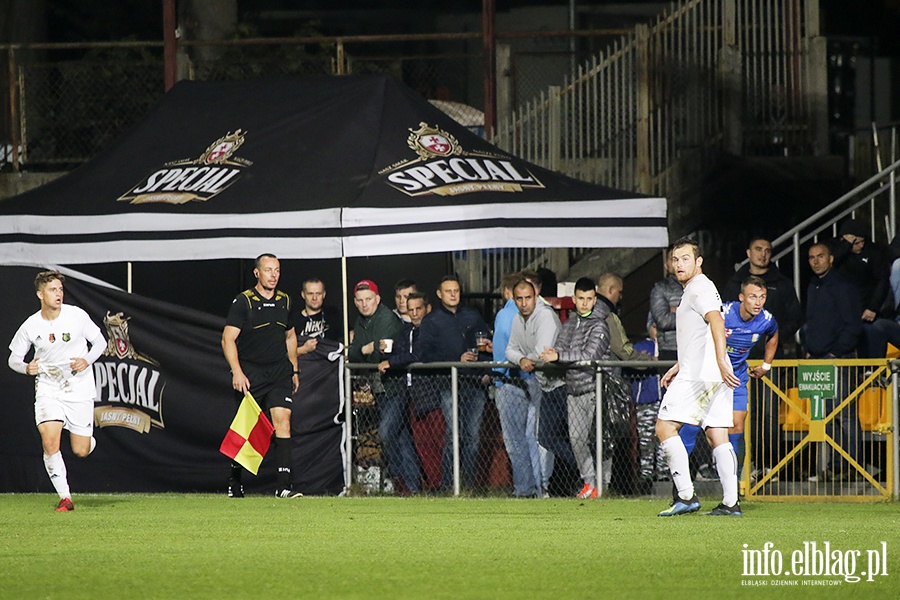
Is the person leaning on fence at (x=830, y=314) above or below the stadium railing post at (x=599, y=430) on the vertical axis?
above

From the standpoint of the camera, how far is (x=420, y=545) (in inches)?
407

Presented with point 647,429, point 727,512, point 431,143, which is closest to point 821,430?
point 647,429

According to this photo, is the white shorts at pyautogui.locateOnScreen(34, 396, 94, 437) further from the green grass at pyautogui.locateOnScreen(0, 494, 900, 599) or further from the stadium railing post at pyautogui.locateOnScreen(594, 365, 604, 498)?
the stadium railing post at pyautogui.locateOnScreen(594, 365, 604, 498)

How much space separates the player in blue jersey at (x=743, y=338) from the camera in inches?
518

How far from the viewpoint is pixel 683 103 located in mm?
19328

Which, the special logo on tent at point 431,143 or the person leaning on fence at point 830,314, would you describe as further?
the special logo on tent at point 431,143

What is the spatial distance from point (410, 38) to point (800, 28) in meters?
4.76

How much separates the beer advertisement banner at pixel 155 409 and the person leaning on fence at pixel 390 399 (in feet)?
1.24

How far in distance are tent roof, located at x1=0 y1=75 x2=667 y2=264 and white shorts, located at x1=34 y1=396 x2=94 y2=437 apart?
275cm

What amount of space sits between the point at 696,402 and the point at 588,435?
2.78 m

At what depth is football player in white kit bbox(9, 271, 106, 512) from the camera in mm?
13461

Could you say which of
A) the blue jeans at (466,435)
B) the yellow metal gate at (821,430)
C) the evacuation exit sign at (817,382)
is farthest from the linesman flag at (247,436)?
the evacuation exit sign at (817,382)

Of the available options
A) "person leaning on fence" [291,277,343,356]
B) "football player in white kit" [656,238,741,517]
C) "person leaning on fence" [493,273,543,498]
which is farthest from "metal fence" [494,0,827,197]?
"football player in white kit" [656,238,741,517]

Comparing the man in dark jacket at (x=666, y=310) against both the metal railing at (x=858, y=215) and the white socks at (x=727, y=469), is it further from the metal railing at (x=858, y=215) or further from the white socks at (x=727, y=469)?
the white socks at (x=727, y=469)
